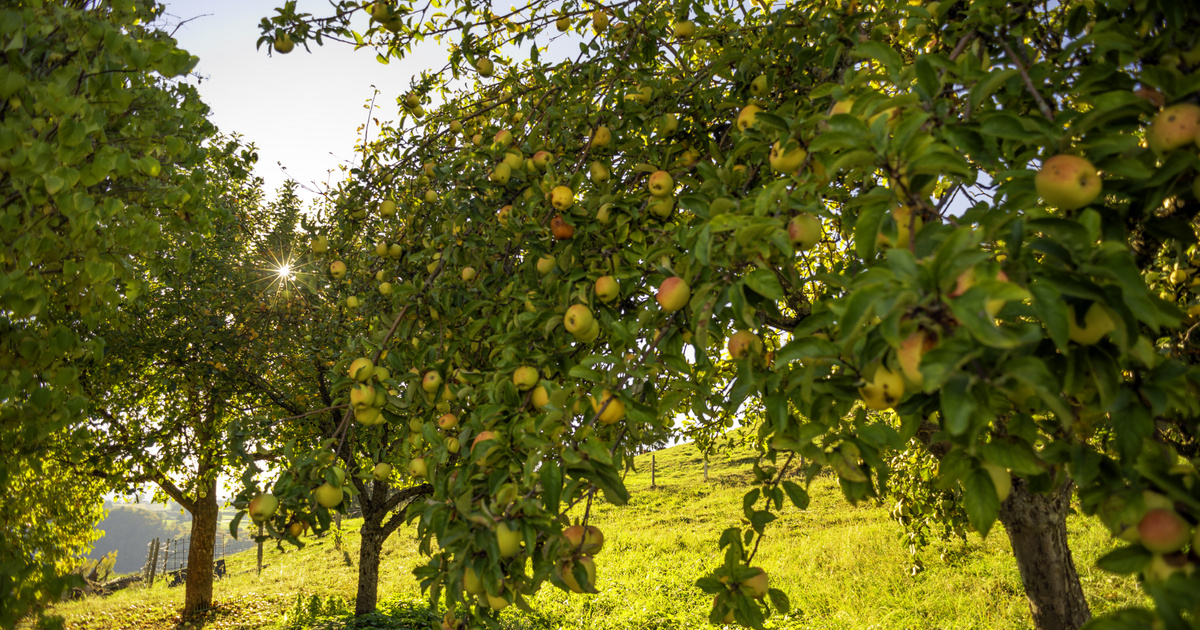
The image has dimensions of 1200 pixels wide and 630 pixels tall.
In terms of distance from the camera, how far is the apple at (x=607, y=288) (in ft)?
7.50

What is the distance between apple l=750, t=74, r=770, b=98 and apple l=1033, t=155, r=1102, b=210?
172 cm

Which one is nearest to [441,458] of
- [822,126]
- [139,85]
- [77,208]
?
[822,126]

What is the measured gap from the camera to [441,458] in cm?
214

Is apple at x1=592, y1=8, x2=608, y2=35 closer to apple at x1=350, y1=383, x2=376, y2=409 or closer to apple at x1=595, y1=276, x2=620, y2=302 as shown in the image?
apple at x1=595, y1=276, x2=620, y2=302

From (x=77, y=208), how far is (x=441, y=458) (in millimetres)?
2000

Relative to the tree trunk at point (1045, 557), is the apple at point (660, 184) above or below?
above

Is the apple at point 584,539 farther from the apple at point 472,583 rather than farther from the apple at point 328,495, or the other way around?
the apple at point 328,495

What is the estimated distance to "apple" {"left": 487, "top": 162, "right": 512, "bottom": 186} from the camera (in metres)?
2.89

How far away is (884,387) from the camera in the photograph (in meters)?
1.44

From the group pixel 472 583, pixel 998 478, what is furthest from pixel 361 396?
pixel 998 478

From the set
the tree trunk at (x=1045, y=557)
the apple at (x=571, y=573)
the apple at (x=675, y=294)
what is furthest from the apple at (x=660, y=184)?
the tree trunk at (x=1045, y=557)

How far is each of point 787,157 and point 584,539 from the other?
5.07 ft

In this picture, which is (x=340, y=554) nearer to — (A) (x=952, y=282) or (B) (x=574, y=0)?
(B) (x=574, y=0)

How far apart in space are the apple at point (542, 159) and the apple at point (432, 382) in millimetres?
1137
